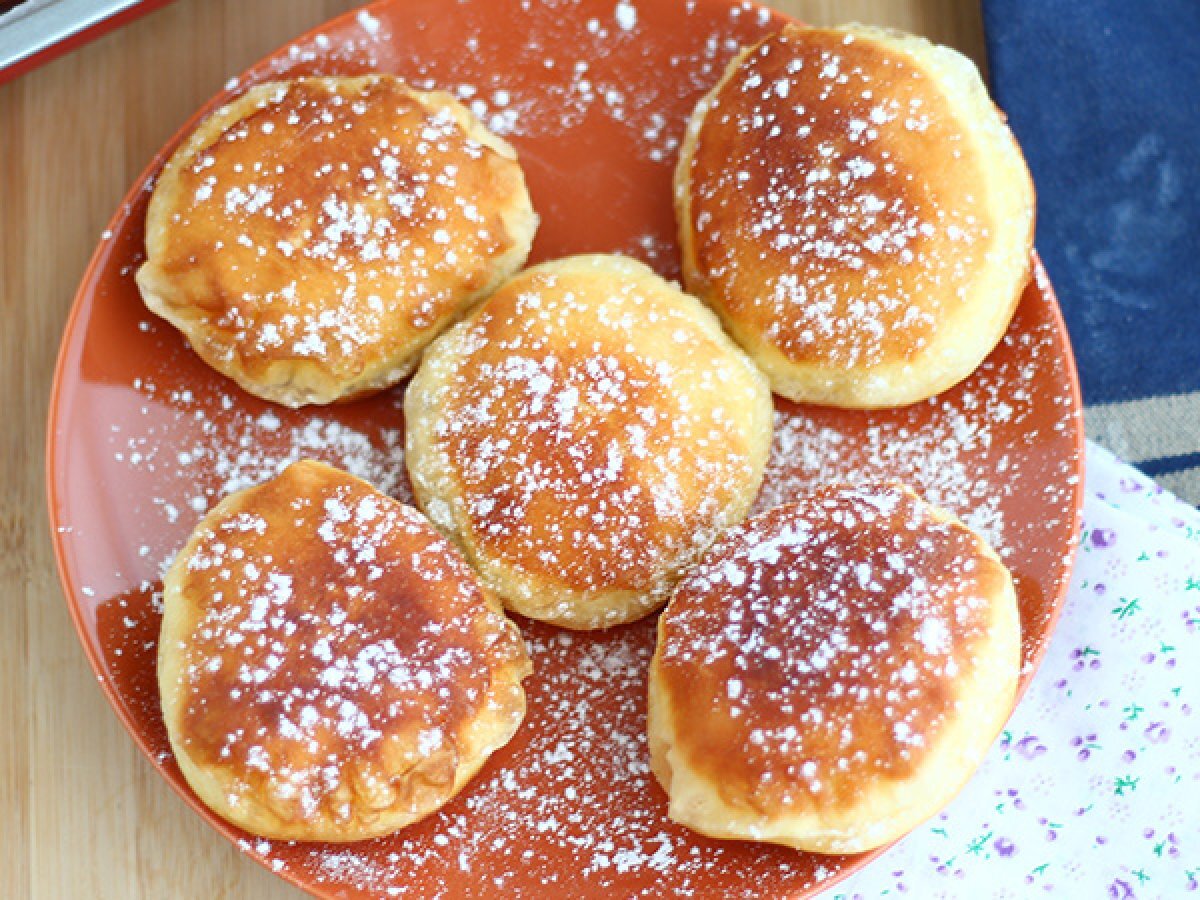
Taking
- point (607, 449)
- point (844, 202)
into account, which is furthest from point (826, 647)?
point (844, 202)

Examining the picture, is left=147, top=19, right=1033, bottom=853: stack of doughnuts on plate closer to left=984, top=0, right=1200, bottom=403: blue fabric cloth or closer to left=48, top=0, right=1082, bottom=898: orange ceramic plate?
left=48, top=0, right=1082, bottom=898: orange ceramic plate

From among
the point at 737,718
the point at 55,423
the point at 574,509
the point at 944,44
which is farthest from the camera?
the point at 944,44

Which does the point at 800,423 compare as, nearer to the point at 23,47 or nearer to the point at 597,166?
the point at 597,166

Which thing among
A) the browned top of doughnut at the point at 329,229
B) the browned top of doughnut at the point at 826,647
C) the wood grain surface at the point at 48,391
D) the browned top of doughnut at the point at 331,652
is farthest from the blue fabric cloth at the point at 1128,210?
the browned top of doughnut at the point at 331,652

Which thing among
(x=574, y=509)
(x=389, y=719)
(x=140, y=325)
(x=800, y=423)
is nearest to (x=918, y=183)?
(x=800, y=423)

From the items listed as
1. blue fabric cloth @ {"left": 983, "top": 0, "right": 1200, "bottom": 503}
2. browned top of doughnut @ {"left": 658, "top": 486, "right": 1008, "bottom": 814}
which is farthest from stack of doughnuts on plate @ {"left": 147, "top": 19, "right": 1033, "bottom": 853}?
blue fabric cloth @ {"left": 983, "top": 0, "right": 1200, "bottom": 503}
